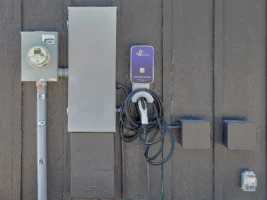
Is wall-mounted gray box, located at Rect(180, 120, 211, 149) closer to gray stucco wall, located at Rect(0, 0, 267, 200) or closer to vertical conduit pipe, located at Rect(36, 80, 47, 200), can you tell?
gray stucco wall, located at Rect(0, 0, 267, 200)

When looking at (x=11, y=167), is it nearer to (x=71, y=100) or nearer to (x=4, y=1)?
(x=71, y=100)

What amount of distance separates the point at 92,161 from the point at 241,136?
960 mm

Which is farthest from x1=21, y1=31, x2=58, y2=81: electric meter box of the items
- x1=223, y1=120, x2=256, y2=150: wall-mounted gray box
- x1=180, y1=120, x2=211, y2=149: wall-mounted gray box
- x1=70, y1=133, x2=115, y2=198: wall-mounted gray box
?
x1=223, y1=120, x2=256, y2=150: wall-mounted gray box

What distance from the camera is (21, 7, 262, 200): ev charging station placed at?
1393mm

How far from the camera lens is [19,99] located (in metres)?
1.59

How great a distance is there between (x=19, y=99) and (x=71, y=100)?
46 cm

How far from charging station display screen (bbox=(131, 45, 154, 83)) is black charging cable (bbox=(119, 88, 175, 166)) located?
0.08 metres

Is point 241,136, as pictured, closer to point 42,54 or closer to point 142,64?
point 142,64

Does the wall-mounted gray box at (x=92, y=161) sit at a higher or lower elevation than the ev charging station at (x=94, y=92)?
lower

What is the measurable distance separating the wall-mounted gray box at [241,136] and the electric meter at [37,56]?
1254 millimetres

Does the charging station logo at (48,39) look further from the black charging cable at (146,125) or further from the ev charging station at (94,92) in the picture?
the black charging cable at (146,125)

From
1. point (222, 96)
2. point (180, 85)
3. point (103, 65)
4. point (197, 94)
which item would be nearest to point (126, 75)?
point (103, 65)

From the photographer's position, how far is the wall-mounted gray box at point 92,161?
4.63ft

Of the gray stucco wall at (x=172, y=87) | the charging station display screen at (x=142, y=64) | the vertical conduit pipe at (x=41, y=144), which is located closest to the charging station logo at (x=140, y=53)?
the charging station display screen at (x=142, y=64)
